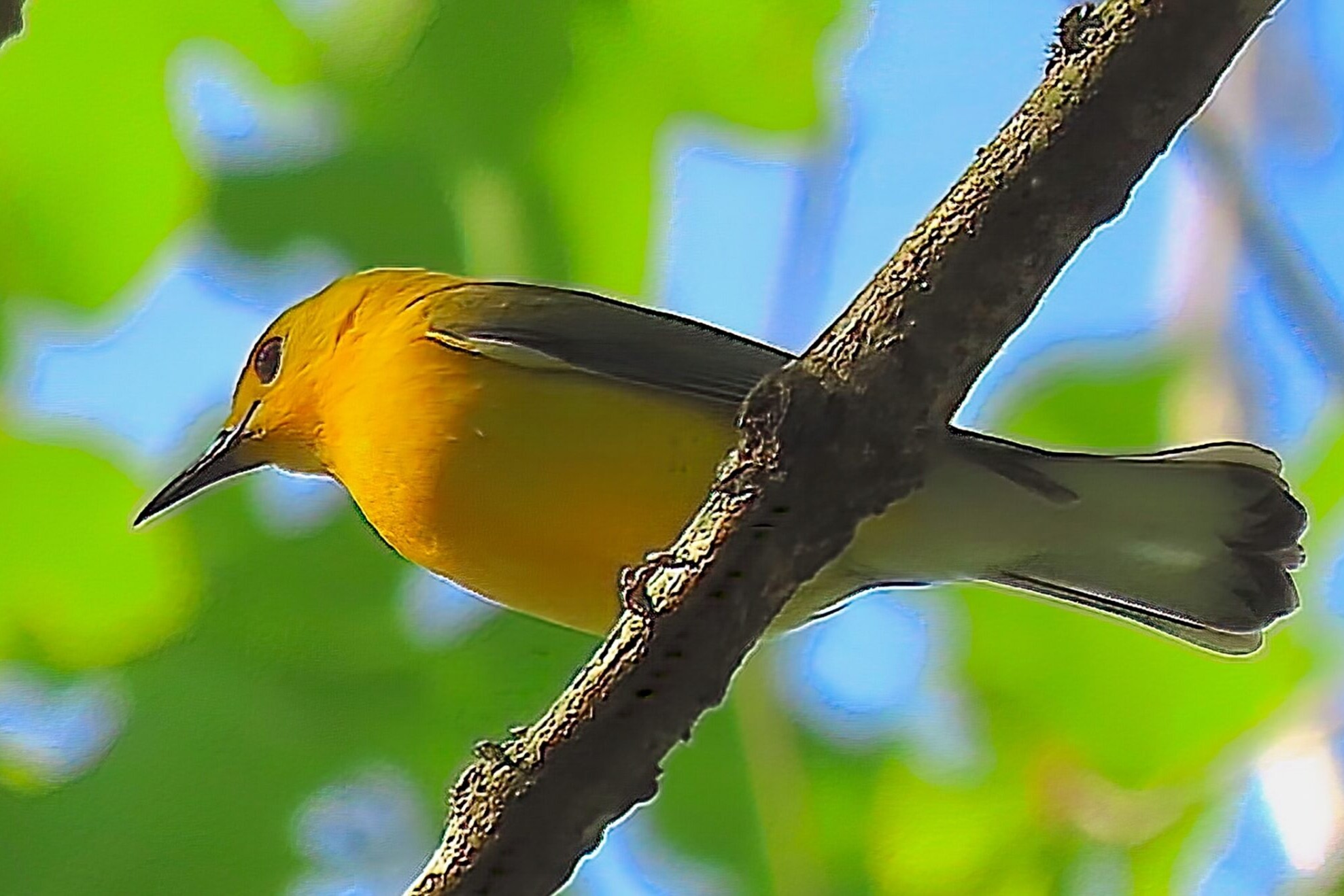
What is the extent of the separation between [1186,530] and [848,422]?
17.6 inches

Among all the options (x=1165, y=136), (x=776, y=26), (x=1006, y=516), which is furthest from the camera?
(x=776, y=26)

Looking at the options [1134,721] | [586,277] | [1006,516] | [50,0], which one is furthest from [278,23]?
[1134,721]

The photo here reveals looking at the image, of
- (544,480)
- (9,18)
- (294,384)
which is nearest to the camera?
(9,18)

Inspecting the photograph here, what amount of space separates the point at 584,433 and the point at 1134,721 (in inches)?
24.4

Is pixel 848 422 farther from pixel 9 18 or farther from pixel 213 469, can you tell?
pixel 213 469

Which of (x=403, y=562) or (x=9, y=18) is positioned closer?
(x=9, y=18)

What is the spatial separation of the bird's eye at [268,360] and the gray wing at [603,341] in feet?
0.61

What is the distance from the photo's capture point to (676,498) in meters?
0.91

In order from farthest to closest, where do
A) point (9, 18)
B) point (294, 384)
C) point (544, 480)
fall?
point (294, 384) → point (544, 480) → point (9, 18)

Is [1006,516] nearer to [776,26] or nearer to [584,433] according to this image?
[584,433]

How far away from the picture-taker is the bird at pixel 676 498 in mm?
907

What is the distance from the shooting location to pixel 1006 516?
901 millimetres

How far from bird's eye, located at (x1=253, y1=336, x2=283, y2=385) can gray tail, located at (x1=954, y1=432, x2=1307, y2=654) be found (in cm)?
55

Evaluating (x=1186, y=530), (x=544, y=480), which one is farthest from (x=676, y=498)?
(x=1186, y=530)
